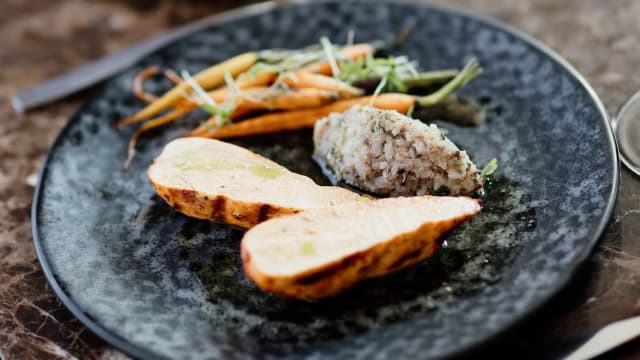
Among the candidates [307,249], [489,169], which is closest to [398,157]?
[489,169]

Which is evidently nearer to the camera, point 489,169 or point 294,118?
point 489,169

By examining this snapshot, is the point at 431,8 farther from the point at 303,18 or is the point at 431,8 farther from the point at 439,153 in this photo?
the point at 439,153

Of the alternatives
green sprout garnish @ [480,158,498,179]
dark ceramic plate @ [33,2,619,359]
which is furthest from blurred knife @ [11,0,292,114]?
green sprout garnish @ [480,158,498,179]

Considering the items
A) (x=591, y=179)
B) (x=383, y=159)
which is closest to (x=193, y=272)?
(x=383, y=159)

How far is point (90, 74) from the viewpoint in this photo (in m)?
3.40

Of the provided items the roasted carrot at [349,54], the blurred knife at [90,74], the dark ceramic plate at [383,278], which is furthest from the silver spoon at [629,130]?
the blurred knife at [90,74]

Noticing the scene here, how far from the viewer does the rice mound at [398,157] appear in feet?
7.64

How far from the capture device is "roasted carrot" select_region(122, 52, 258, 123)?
3066 millimetres

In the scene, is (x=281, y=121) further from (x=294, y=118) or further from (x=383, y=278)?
(x=383, y=278)

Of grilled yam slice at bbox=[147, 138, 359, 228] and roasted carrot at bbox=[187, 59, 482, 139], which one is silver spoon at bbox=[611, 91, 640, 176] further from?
grilled yam slice at bbox=[147, 138, 359, 228]

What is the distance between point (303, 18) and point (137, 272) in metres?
1.65

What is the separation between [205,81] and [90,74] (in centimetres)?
66

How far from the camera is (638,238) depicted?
2230 millimetres

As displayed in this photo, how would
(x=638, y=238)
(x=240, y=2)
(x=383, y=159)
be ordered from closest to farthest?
1. (x=638, y=238)
2. (x=383, y=159)
3. (x=240, y=2)
